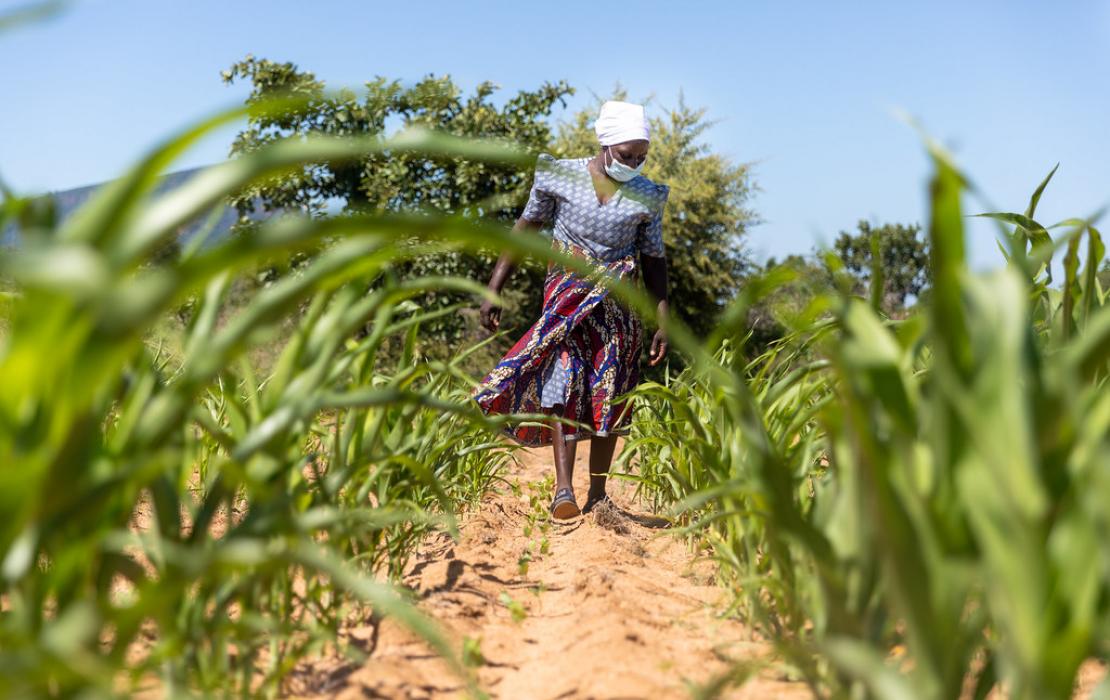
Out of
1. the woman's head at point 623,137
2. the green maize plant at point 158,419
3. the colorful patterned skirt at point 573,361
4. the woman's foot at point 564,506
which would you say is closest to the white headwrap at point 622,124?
the woman's head at point 623,137

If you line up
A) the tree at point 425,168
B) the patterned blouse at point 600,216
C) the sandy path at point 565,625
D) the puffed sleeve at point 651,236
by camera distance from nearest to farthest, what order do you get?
the sandy path at point 565,625
the patterned blouse at point 600,216
the puffed sleeve at point 651,236
the tree at point 425,168

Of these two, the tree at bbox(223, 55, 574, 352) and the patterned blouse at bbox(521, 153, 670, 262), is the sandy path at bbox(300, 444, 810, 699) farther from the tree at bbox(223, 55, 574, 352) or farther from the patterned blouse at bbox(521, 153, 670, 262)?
the tree at bbox(223, 55, 574, 352)

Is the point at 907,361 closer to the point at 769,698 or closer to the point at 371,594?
the point at 769,698

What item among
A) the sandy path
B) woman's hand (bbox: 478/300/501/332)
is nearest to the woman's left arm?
woman's hand (bbox: 478/300/501/332)

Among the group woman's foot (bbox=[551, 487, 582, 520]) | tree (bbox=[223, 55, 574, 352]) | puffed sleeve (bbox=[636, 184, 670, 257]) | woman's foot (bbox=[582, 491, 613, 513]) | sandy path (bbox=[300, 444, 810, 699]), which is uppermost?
tree (bbox=[223, 55, 574, 352])

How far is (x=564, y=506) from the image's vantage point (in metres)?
3.56

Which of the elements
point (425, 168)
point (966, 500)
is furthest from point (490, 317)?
point (425, 168)

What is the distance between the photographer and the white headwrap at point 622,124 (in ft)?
11.9

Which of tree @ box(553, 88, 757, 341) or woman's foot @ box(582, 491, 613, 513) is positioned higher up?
tree @ box(553, 88, 757, 341)

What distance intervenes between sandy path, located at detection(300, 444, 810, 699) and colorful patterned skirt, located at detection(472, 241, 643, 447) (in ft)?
1.90

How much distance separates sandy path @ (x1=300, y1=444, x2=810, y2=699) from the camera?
1.64 metres

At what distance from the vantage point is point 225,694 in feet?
4.23

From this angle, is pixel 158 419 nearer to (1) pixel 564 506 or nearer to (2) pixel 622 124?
(1) pixel 564 506

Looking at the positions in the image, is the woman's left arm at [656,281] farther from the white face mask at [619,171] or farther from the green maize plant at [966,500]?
the green maize plant at [966,500]
